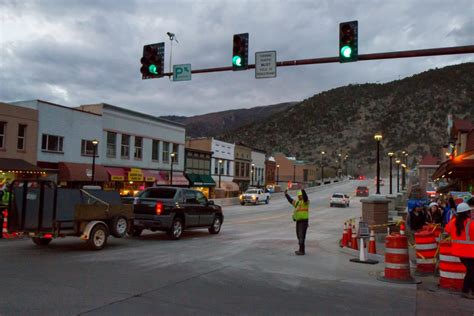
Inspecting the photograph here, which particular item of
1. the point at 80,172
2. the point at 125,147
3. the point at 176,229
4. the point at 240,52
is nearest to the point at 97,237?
the point at 176,229

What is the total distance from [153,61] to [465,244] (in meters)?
10.8

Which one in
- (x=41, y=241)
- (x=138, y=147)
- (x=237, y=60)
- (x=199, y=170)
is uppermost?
(x=237, y=60)

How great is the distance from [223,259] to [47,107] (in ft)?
82.9

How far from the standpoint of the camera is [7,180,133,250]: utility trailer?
12.3 metres

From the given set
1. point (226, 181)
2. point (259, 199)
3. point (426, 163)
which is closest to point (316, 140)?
point (426, 163)

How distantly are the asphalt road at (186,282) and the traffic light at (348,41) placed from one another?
5533mm

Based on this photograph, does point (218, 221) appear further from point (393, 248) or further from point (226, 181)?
point (226, 181)

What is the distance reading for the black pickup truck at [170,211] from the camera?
16.2 meters

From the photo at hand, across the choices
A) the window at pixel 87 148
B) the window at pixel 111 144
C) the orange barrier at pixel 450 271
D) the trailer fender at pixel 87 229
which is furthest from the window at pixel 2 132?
the orange barrier at pixel 450 271

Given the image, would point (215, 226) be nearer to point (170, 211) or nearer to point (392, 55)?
point (170, 211)

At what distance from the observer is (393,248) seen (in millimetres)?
10219

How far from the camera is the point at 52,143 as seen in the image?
33938 mm

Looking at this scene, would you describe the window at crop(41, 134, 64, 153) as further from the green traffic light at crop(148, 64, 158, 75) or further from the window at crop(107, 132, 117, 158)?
the green traffic light at crop(148, 64, 158, 75)

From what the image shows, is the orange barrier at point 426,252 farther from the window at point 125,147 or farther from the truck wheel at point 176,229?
the window at point 125,147
